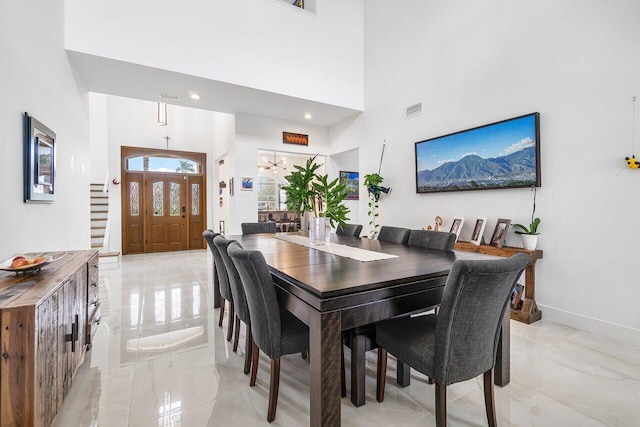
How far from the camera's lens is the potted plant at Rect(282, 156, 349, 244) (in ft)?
8.38

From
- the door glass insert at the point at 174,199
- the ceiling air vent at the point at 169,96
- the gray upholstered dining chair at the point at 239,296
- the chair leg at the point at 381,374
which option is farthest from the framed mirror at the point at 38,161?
the door glass insert at the point at 174,199

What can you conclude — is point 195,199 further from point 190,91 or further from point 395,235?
point 395,235

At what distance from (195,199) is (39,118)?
5489mm

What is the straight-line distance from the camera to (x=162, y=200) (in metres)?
7.32

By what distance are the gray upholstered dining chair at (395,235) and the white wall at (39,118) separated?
2918 mm

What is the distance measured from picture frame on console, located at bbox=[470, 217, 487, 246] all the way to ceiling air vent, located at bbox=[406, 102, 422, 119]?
1842mm

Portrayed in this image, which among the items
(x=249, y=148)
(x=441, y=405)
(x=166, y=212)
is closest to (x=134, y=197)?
(x=166, y=212)

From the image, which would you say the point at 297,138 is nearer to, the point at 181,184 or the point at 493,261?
the point at 181,184

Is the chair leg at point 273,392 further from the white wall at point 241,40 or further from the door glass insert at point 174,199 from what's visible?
the door glass insert at point 174,199

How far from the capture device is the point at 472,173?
3.57m

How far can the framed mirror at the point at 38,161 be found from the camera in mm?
2068

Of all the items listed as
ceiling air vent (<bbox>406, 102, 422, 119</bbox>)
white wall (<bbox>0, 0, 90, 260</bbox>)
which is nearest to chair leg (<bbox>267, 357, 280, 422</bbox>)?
white wall (<bbox>0, 0, 90, 260</bbox>)

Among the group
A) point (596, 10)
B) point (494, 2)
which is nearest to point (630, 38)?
point (596, 10)

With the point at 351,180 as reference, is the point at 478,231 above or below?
below
